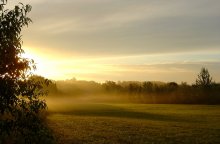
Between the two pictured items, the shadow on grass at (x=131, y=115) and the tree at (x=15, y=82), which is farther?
the shadow on grass at (x=131, y=115)

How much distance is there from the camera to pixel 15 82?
13.0 m

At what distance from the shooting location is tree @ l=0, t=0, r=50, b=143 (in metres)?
12.7

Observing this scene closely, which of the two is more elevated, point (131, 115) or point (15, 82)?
point (15, 82)

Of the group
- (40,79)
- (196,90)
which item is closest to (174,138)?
(40,79)

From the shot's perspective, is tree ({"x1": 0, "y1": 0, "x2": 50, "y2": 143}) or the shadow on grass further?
the shadow on grass

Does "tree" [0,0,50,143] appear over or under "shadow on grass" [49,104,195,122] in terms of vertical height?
over

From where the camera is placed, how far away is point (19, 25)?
13.2m

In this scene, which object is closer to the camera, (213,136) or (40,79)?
(40,79)

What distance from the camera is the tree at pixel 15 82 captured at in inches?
499

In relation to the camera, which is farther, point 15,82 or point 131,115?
point 131,115

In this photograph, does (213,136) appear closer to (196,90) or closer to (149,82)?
(196,90)

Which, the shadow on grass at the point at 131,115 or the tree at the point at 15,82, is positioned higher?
the tree at the point at 15,82

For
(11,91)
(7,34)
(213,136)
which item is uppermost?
(7,34)

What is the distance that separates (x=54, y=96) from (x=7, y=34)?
187 metres
